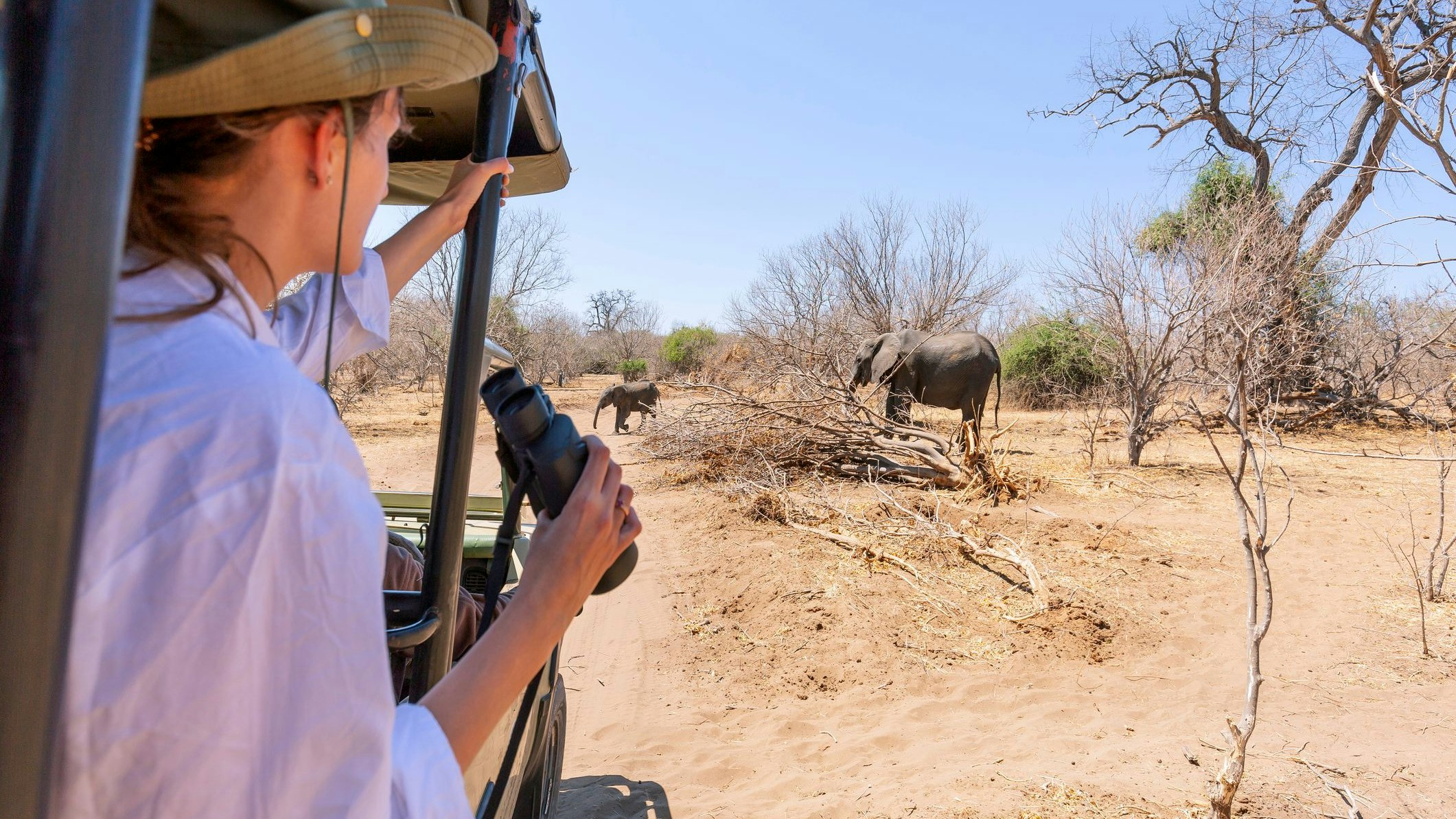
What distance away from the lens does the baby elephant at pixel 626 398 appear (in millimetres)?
15703

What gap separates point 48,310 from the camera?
0.47m

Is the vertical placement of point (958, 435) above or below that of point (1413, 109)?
below

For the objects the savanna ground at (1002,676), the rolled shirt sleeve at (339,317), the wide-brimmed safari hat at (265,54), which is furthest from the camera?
the savanna ground at (1002,676)

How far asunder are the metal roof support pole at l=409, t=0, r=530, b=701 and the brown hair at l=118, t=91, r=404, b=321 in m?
0.54

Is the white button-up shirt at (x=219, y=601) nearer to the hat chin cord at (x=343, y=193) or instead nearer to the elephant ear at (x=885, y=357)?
the hat chin cord at (x=343, y=193)

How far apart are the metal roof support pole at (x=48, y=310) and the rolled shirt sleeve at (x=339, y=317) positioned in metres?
1.12

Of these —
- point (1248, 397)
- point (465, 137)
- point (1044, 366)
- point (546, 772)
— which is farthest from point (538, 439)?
point (1044, 366)

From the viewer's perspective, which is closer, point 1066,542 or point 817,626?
point 817,626

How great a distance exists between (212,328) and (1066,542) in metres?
7.49

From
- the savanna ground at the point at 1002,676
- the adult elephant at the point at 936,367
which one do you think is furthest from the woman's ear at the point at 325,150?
the adult elephant at the point at 936,367

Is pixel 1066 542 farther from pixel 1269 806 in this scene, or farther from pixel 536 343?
pixel 536 343

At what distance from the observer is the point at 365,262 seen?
1.68 meters

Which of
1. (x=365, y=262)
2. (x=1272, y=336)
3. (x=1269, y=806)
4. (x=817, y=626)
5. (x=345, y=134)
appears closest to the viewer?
(x=345, y=134)

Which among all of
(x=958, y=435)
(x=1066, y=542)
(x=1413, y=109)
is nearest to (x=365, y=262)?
(x=1413, y=109)
